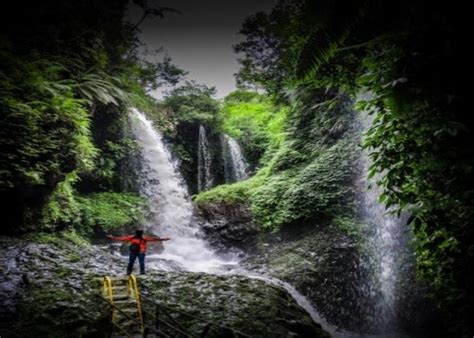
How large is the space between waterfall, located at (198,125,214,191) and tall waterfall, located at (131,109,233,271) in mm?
1463

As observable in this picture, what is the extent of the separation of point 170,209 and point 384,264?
940 cm

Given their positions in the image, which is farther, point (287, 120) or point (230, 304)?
point (287, 120)

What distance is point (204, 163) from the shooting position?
2016cm

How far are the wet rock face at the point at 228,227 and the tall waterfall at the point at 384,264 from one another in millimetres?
4334

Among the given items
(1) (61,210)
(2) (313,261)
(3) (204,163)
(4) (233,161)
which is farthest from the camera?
(4) (233,161)

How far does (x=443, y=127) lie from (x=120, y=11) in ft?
49.5

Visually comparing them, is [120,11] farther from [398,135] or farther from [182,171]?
[398,135]

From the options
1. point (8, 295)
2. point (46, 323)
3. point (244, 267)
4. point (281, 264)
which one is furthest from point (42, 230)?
point (281, 264)

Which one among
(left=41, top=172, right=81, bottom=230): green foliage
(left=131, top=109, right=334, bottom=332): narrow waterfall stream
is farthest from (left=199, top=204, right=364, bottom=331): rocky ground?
(left=41, top=172, right=81, bottom=230): green foliage

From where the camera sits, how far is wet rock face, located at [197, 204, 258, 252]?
44.7 feet

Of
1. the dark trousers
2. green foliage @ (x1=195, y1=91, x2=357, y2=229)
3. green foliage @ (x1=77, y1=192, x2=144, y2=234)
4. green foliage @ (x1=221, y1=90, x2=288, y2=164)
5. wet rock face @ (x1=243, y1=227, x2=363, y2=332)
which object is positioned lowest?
wet rock face @ (x1=243, y1=227, x2=363, y2=332)

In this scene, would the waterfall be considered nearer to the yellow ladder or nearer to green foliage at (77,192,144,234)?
green foliage at (77,192,144,234)

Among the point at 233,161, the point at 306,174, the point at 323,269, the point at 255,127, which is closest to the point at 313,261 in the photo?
the point at 323,269

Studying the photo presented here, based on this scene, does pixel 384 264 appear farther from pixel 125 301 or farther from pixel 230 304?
pixel 125 301
